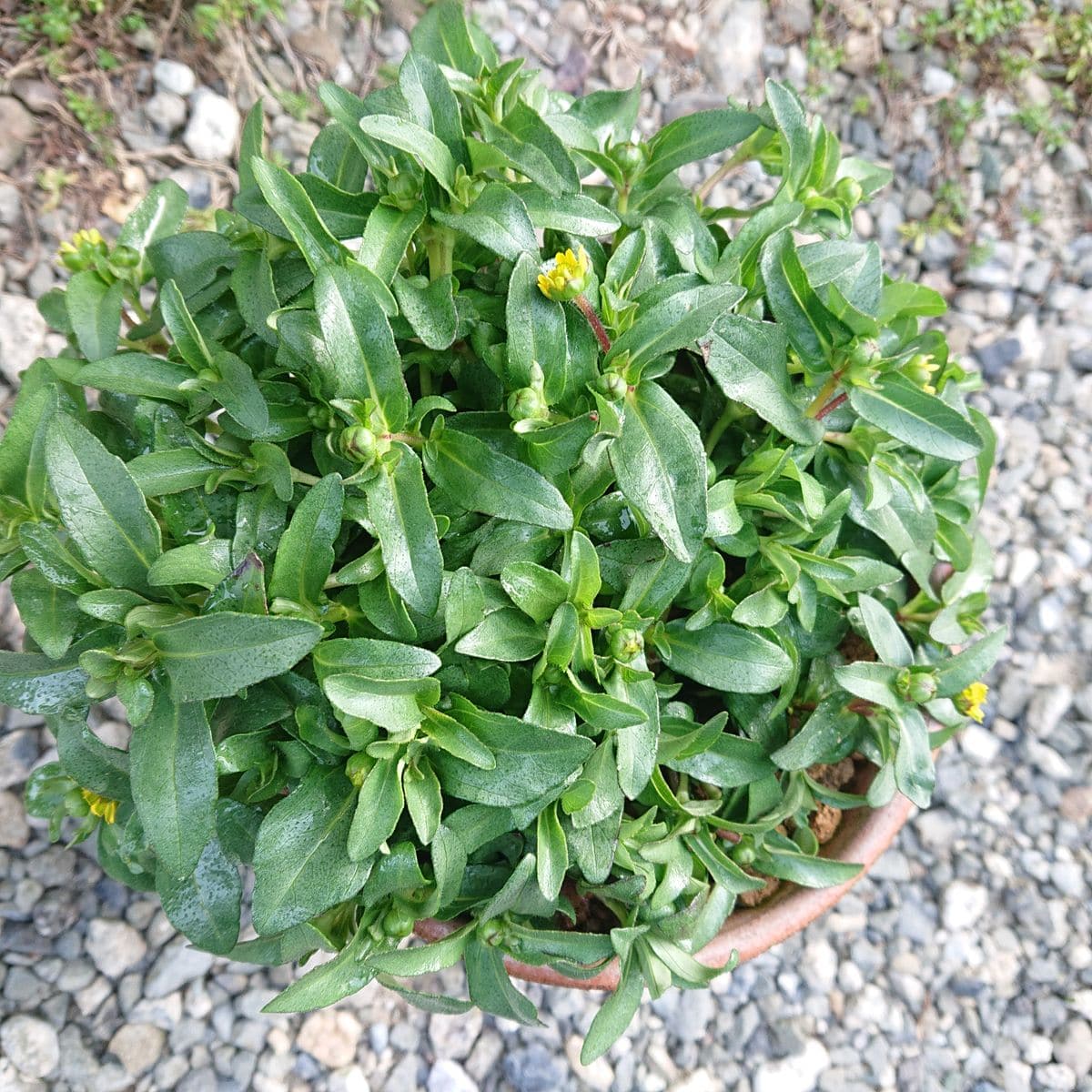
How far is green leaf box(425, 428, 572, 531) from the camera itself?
3.64ft

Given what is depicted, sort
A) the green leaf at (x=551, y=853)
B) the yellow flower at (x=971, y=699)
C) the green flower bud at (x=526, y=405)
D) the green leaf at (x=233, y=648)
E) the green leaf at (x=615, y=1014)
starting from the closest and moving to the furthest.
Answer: the green leaf at (x=233, y=648)
the green flower bud at (x=526, y=405)
the green leaf at (x=551, y=853)
the green leaf at (x=615, y=1014)
the yellow flower at (x=971, y=699)

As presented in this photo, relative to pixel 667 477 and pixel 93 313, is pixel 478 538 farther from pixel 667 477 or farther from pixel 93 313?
pixel 93 313

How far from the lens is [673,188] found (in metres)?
1.46

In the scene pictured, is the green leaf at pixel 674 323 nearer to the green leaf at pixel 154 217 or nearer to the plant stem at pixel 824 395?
the plant stem at pixel 824 395

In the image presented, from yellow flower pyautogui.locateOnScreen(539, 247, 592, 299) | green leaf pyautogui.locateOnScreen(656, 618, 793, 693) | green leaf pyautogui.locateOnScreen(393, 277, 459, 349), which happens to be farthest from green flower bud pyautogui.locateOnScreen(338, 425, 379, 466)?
green leaf pyautogui.locateOnScreen(656, 618, 793, 693)

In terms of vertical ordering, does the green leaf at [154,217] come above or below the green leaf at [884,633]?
above

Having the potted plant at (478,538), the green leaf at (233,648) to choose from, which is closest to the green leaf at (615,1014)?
the potted plant at (478,538)

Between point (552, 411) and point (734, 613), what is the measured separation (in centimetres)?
35

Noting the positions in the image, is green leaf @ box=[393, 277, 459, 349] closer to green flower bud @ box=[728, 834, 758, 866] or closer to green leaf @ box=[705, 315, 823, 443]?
green leaf @ box=[705, 315, 823, 443]

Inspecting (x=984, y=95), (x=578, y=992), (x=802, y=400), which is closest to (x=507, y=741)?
(x=802, y=400)

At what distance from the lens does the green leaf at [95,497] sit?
3.54 feet

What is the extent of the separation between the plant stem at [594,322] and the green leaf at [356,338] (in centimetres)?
22

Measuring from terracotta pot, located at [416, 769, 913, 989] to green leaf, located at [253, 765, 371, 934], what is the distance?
0.34m

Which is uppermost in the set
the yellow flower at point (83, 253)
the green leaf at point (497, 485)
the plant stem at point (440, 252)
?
the yellow flower at point (83, 253)
